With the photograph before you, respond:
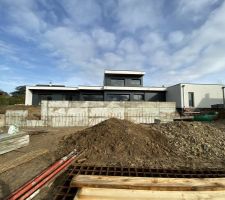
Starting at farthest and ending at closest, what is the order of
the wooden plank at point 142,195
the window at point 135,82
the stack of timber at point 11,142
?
1. the window at point 135,82
2. the stack of timber at point 11,142
3. the wooden plank at point 142,195

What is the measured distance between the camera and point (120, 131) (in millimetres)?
7363

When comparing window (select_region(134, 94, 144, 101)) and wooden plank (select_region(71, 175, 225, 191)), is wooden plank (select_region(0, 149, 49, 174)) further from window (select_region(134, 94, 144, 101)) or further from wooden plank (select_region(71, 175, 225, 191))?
window (select_region(134, 94, 144, 101))

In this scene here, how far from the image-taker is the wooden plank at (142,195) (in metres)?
3.21

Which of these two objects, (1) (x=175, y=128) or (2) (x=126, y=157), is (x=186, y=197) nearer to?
(2) (x=126, y=157)

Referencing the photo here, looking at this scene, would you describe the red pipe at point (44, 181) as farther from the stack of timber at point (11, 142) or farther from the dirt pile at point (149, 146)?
the stack of timber at point (11, 142)

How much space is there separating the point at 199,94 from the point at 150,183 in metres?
21.5

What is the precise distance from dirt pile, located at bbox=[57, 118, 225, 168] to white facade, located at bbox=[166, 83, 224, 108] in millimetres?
14211

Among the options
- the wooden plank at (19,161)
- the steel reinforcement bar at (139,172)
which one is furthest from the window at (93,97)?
the steel reinforcement bar at (139,172)

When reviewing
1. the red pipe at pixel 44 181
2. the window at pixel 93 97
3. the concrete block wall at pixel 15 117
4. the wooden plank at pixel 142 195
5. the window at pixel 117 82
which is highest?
the window at pixel 117 82

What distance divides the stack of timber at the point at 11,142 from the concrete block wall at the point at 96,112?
7.32 meters

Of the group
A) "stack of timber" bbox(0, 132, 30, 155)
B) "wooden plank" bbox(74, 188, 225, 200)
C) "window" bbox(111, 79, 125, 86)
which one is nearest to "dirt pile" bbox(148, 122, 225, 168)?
"wooden plank" bbox(74, 188, 225, 200)

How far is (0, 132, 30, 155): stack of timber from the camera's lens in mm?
6324

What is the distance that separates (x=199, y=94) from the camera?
22516mm

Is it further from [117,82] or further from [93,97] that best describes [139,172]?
[117,82]
